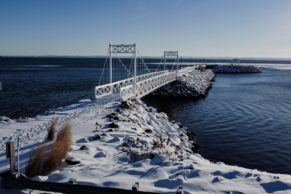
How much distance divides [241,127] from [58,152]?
14.2 metres

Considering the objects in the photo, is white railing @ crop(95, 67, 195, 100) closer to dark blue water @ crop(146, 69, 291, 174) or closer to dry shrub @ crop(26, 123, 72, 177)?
dark blue water @ crop(146, 69, 291, 174)

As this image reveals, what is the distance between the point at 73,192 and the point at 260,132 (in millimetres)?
15044

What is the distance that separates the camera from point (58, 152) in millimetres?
8336

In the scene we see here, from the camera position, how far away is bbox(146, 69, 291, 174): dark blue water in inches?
579

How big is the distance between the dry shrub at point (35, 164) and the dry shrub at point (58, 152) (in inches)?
6.5

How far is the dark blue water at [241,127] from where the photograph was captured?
1472cm

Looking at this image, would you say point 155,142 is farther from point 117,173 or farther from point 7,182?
point 7,182

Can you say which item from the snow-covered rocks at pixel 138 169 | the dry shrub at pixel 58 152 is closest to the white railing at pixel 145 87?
the snow-covered rocks at pixel 138 169

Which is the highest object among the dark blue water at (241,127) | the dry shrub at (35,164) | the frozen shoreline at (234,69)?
the dry shrub at (35,164)

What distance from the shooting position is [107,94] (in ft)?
73.6

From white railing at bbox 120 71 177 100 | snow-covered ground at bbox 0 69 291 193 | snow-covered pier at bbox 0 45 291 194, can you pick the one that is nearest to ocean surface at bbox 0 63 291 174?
white railing at bbox 120 71 177 100

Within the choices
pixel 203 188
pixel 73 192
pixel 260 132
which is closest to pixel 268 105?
pixel 260 132

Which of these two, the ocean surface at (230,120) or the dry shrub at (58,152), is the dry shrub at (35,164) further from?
the ocean surface at (230,120)

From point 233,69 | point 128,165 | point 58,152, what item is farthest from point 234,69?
point 58,152
